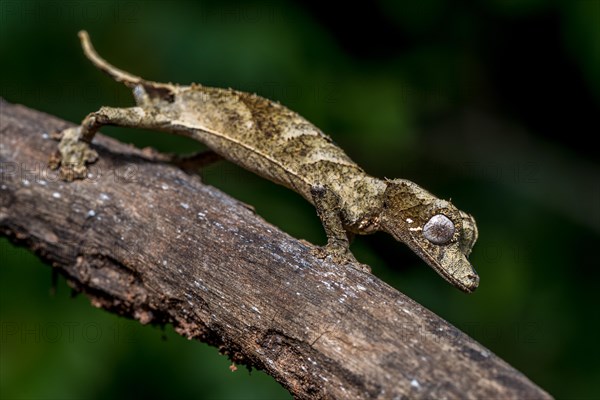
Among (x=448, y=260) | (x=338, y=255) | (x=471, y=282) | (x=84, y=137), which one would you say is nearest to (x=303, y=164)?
(x=338, y=255)

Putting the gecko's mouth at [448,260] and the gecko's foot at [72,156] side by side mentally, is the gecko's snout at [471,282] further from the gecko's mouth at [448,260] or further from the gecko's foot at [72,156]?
the gecko's foot at [72,156]

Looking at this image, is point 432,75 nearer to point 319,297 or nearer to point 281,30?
point 281,30

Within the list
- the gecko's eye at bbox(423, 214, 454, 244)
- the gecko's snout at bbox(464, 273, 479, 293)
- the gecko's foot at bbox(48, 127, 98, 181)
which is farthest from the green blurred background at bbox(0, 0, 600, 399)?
the gecko's snout at bbox(464, 273, 479, 293)

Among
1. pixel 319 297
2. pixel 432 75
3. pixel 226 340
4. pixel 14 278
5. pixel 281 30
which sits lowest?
pixel 14 278

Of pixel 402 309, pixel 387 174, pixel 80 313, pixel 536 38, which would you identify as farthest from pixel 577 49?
pixel 80 313

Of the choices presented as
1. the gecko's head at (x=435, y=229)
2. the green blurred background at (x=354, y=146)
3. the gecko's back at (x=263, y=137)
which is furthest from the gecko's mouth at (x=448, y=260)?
the green blurred background at (x=354, y=146)
